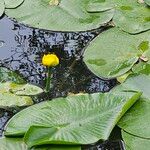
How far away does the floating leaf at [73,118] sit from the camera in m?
1.56

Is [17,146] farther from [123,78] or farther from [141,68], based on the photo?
[141,68]

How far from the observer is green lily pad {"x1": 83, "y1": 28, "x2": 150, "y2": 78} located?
2021 mm

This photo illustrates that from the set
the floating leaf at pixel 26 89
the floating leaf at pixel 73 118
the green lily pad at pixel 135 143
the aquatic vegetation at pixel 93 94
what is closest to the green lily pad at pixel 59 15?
the aquatic vegetation at pixel 93 94

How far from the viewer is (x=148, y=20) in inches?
90.3

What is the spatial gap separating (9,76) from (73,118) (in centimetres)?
A: 48

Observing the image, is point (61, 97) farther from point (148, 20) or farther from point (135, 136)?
point (148, 20)

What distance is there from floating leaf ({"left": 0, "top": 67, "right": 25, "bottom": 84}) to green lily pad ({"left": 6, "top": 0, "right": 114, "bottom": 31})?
0.42m

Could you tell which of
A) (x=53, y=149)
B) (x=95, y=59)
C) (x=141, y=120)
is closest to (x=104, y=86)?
(x=95, y=59)

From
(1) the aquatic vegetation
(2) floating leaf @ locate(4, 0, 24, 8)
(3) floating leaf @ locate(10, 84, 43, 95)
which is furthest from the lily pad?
(2) floating leaf @ locate(4, 0, 24, 8)

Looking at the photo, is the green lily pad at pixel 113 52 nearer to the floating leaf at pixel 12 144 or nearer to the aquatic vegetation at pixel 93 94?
the aquatic vegetation at pixel 93 94

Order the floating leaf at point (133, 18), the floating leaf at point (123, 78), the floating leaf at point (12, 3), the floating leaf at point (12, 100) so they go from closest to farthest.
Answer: the floating leaf at point (12, 100) < the floating leaf at point (123, 78) < the floating leaf at point (133, 18) < the floating leaf at point (12, 3)

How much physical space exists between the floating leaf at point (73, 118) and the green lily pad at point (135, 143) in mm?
79

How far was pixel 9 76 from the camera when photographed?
1.99m

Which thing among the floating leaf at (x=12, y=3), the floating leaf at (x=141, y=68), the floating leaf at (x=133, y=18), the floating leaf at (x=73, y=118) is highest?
the floating leaf at (x=133, y=18)
